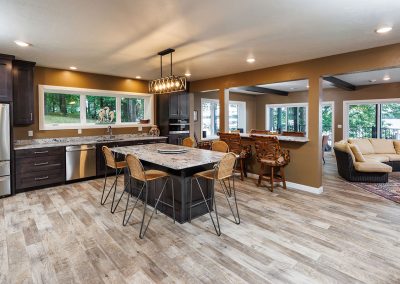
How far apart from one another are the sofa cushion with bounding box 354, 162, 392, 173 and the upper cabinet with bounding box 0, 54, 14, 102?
22.3 feet

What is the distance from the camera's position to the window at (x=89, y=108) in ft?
17.2

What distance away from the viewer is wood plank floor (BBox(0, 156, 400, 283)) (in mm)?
2096

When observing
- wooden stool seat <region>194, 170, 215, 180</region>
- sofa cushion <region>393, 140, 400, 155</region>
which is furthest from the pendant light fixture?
sofa cushion <region>393, 140, 400, 155</region>

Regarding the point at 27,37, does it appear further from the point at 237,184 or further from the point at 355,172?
the point at 355,172

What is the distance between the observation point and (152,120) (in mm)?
6898

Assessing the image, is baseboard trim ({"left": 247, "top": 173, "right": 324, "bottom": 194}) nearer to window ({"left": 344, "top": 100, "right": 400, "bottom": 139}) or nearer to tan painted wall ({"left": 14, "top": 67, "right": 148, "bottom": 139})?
tan painted wall ({"left": 14, "top": 67, "right": 148, "bottom": 139})

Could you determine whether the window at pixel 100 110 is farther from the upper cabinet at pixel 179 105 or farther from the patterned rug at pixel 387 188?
the patterned rug at pixel 387 188

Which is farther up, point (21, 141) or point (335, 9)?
point (335, 9)

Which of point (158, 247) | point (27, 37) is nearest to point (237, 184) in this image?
point (158, 247)

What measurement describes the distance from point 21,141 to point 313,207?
5.57 meters

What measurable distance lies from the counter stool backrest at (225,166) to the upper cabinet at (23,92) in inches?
158

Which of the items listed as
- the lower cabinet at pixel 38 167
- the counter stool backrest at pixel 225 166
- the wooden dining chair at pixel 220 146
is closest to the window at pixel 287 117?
the wooden dining chair at pixel 220 146

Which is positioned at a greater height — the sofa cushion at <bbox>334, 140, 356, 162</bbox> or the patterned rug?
the sofa cushion at <bbox>334, 140, 356, 162</bbox>

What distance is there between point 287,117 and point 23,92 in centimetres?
897
